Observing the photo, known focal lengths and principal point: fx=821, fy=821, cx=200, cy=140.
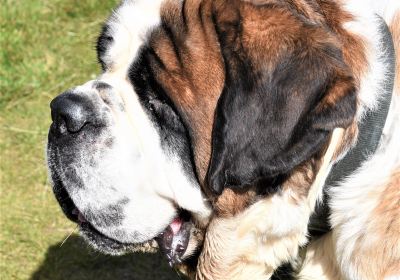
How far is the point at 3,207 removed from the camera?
4250mm

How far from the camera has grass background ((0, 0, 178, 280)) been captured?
3.96 meters

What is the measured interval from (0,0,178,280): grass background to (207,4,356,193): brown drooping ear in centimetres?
131

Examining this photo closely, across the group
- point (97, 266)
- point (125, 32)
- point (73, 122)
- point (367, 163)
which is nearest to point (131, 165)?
point (73, 122)

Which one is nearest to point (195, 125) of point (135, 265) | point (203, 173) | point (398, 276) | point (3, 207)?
point (203, 173)

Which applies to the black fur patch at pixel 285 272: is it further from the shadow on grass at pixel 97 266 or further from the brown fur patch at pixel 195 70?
the shadow on grass at pixel 97 266

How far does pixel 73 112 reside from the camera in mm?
2623

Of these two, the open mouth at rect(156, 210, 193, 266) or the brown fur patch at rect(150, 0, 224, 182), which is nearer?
the brown fur patch at rect(150, 0, 224, 182)

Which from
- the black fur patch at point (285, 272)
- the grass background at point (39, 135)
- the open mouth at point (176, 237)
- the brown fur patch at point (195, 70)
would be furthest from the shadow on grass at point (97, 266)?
the brown fur patch at point (195, 70)

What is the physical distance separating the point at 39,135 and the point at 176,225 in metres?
2.11

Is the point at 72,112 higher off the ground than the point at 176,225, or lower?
higher

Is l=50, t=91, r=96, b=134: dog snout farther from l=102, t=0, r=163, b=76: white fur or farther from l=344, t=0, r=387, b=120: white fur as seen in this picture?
l=344, t=0, r=387, b=120: white fur

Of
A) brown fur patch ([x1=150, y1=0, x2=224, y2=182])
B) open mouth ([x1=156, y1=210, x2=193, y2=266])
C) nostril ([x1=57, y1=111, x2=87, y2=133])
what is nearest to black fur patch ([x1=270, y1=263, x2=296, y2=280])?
open mouth ([x1=156, y1=210, x2=193, y2=266])

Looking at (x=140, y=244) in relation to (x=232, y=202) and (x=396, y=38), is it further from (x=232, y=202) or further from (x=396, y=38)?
(x=396, y=38)

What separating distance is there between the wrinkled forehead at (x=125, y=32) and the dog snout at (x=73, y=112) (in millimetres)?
144
